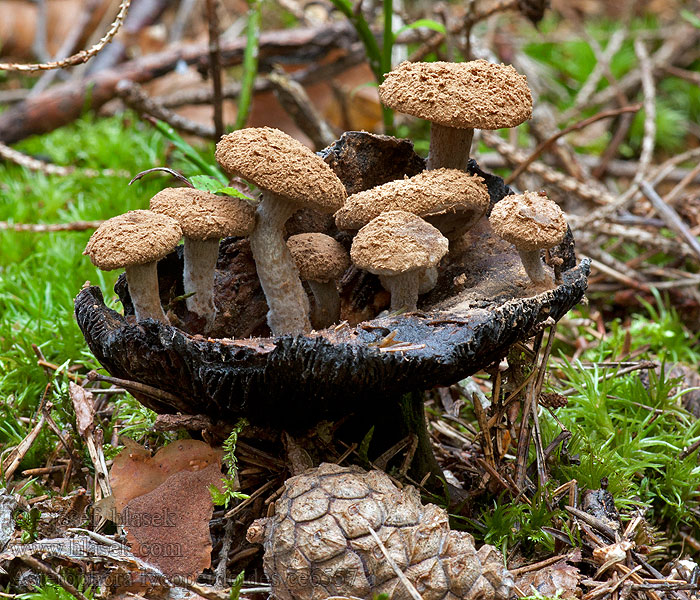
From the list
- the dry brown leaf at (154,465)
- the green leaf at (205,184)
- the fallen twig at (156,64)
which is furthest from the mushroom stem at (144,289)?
the fallen twig at (156,64)

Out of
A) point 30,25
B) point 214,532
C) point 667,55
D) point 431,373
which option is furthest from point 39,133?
point 667,55

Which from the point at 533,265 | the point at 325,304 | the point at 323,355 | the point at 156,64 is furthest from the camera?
the point at 156,64

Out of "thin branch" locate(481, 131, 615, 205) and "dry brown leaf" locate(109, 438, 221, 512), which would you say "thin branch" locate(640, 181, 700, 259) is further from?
"dry brown leaf" locate(109, 438, 221, 512)

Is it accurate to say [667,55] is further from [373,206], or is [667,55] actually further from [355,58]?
[373,206]

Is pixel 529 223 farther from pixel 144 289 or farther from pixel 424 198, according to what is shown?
pixel 144 289

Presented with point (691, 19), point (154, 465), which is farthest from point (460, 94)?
point (691, 19)

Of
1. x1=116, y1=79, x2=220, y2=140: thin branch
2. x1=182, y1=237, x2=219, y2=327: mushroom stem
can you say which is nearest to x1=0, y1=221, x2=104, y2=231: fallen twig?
x1=116, y1=79, x2=220, y2=140: thin branch

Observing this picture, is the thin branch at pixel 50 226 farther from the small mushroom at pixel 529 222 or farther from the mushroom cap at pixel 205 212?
the small mushroom at pixel 529 222
